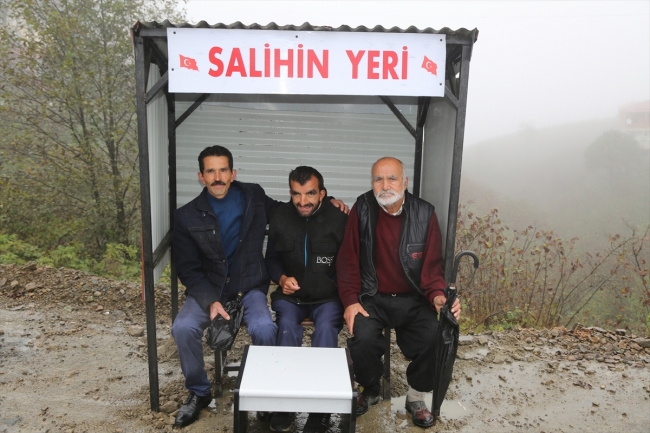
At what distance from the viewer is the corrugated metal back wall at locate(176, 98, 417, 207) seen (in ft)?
15.5

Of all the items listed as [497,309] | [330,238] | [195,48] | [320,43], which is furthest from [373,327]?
[497,309]

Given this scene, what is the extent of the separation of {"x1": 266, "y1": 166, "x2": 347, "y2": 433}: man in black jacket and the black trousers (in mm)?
233

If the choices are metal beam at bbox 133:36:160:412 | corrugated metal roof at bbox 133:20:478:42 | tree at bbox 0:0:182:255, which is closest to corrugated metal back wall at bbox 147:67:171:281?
metal beam at bbox 133:36:160:412

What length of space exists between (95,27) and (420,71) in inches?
260

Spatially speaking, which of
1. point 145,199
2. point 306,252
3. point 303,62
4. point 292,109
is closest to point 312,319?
point 306,252

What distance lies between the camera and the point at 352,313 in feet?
11.5

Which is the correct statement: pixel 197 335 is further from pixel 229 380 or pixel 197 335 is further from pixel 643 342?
pixel 643 342

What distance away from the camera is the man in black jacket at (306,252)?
3.67m

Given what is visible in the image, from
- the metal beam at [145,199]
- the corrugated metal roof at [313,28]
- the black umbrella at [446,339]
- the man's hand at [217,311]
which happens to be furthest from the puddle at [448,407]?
the corrugated metal roof at [313,28]

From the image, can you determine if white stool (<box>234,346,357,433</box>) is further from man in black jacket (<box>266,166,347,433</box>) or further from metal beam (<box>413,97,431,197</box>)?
metal beam (<box>413,97,431,197</box>)

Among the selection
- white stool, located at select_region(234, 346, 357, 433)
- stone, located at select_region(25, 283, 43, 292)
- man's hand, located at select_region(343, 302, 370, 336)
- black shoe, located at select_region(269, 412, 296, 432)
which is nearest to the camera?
white stool, located at select_region(234, 346, 357, 433)

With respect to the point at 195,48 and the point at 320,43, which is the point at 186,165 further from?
the point at 320,43

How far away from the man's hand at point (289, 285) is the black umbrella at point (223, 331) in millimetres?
371

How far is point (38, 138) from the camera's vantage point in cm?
812
